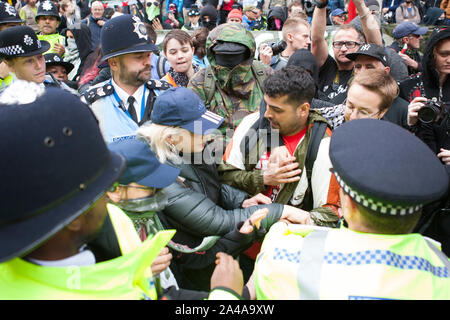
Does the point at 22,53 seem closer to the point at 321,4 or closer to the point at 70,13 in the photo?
the point at 321,4

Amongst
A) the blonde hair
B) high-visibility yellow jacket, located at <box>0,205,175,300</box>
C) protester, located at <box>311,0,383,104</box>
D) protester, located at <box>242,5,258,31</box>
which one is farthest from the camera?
protester, located at <box>242,5,258,31</box>

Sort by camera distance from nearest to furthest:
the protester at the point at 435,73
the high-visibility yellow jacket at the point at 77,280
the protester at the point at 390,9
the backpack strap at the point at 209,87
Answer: the high-visibility yellow jacket at the point at 77,280 < the protester at the point at 435,73 < the backpack strap at the point at 209,87 < the protester at the point at 390,9

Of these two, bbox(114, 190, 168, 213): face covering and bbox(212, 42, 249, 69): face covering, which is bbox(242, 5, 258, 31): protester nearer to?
bbox(212, 42, 249, 69): face covering

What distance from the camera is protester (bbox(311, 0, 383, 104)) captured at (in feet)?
12.9

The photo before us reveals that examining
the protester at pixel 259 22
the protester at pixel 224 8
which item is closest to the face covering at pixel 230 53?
→ the protester at pixel 259 22

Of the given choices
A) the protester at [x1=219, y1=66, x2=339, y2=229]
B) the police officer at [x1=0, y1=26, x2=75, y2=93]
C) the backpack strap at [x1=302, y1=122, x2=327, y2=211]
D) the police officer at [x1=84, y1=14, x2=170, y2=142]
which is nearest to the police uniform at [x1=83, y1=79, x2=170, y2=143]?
the police officer at [x1=84, y1=14, x2=170, y2=142]

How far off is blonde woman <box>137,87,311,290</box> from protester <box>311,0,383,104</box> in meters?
2.00

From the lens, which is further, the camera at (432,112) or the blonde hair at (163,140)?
the camera at (432,112)

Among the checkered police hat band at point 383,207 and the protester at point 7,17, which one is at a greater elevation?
the protester at point 7,17

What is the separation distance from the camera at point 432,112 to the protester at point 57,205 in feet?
7.29

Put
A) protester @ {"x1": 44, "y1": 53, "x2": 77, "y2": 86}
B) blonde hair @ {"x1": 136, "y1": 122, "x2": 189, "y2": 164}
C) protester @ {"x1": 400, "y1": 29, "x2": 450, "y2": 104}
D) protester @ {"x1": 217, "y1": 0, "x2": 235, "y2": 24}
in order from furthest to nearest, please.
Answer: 1. protester @ {"x1": 217, "y1": 0, "x2": 235, "y2": 24}
2. protester @ {"x1": 44, "y1": 53, "x2": 77, "y2": 86}
3. protester @ {"x1": 400, "y1": 29, "x2": 450, "y2": 104}
4. blonde hair @ {"x1": 136, "y1": 122, "x2": 189, "y2": 164}

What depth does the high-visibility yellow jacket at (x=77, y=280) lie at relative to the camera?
3.56ft

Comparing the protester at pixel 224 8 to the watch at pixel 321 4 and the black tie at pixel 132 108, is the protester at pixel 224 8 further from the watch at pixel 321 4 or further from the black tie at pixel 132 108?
the black tie at pixel 132 108
